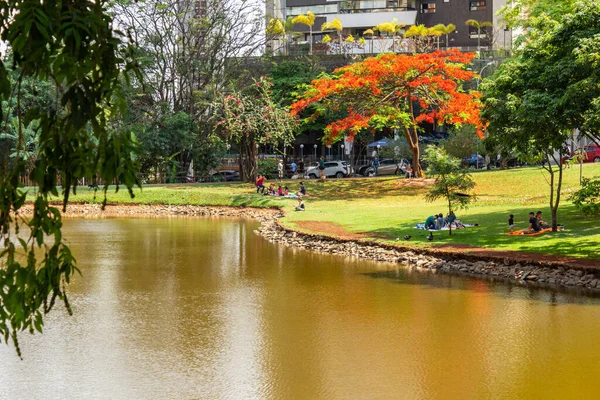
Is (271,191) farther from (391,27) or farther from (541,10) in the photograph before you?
(391,27)

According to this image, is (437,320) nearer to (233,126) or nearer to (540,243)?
(540,243)

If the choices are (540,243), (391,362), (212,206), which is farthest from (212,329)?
(212,206)

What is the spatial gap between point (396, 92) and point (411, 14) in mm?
34399

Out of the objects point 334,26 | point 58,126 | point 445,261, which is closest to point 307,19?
point 334,26

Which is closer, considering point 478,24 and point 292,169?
point 292,169

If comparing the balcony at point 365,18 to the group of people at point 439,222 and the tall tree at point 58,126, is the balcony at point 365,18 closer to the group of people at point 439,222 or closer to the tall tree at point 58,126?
the group of people at point 439,222

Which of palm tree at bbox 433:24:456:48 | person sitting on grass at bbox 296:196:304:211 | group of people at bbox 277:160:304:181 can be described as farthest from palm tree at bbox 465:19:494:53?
person sitting on grass at bbox 296:196:304:211

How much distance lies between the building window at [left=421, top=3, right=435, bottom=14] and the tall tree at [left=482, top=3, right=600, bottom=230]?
51749mm

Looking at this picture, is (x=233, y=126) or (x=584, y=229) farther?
(x=233, y=126)

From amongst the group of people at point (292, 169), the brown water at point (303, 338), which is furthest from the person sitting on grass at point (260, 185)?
the brown water at point (303, 338)

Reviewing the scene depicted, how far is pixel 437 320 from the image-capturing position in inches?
614

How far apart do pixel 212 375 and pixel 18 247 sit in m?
15.7

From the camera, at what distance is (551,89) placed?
67.3 ft

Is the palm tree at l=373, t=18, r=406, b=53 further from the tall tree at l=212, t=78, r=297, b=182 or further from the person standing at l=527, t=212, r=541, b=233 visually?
the person standing at l=527, t=212, r=541, b=233
